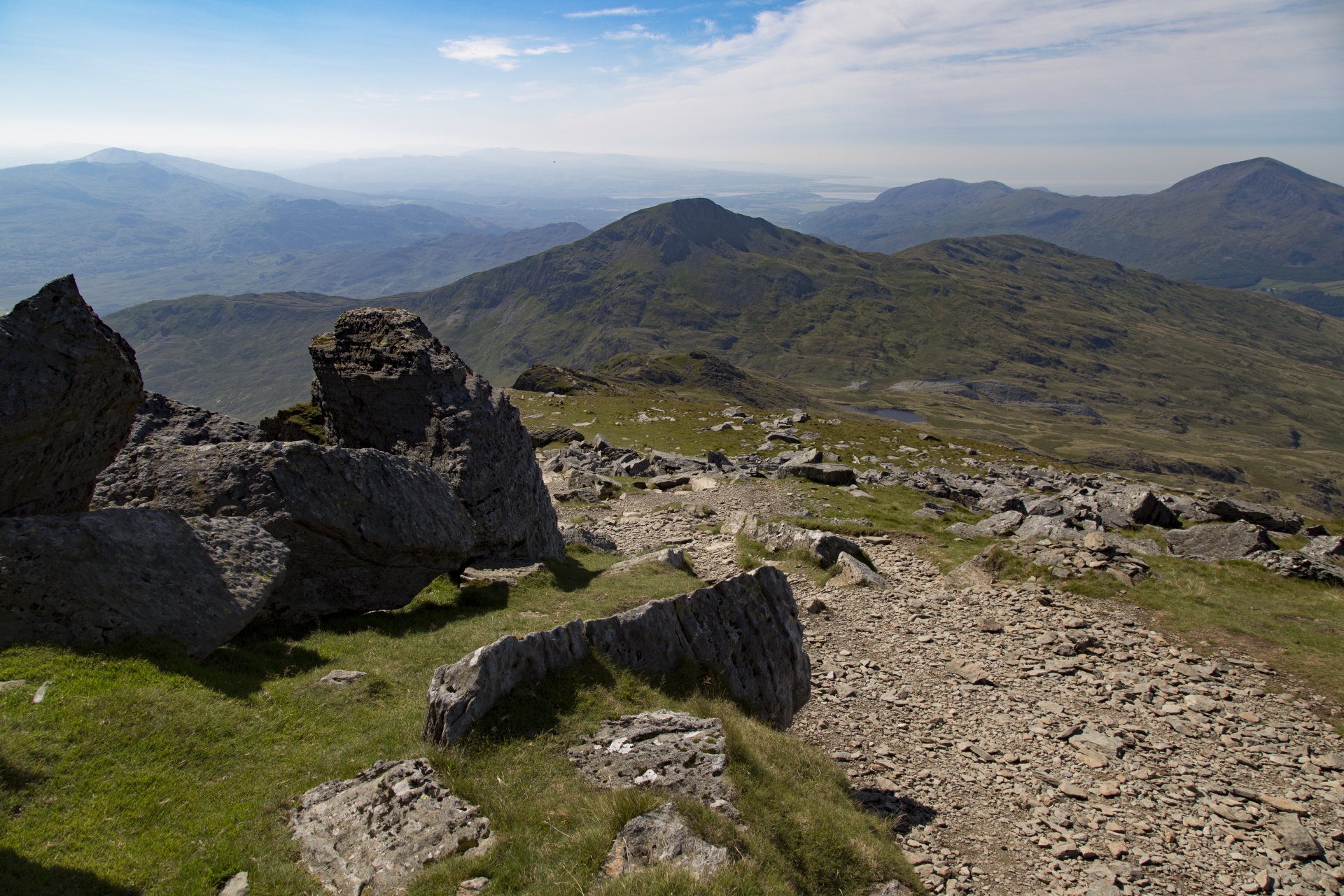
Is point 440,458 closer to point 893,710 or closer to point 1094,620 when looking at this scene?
point 893,710

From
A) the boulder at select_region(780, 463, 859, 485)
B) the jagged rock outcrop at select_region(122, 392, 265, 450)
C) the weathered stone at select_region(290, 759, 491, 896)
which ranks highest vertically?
the jagged rock outcrop at select_region(122, 392, 265, 450)

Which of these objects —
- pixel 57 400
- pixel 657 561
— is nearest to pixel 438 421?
pixel 657 561

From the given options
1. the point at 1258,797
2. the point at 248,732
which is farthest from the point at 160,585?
the point at 1258,797

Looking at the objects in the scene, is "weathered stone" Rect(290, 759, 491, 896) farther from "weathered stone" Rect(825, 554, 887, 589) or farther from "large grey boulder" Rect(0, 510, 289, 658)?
"weathered stone" Rect(825, 554, 887, 589)

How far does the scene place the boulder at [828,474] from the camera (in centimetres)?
4847

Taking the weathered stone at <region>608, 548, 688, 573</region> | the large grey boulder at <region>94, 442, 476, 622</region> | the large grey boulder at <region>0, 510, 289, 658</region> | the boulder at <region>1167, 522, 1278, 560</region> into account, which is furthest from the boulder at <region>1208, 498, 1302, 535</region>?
the large grey boulder at <region>0, 510, 289, 658</region>

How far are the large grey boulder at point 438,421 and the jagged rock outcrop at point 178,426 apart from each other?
358cm

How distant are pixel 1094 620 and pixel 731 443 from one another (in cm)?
4954

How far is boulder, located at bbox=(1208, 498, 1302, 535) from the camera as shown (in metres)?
38.9

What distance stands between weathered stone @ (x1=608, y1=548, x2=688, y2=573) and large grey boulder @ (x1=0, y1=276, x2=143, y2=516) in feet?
52.7

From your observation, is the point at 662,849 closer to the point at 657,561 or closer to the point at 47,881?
the point at 47,881

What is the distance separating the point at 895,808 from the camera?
15.1m

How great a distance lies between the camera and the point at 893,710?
64.2ft

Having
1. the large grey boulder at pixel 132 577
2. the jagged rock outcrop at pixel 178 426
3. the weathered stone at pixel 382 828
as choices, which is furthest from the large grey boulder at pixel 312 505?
the weathered stone at pixel 382 828
